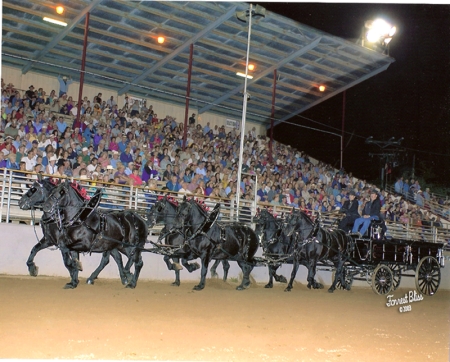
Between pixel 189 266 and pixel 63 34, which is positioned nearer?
pixel 189 266

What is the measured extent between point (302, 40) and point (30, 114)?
10.1 meters

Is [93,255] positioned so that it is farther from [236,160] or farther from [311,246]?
[236,160]

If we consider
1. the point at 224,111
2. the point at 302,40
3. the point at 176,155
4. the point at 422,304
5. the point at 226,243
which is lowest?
the point at 422,304

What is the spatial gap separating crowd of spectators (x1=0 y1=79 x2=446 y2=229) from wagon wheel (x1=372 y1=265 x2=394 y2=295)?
4597 mm

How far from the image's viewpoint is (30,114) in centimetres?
1792

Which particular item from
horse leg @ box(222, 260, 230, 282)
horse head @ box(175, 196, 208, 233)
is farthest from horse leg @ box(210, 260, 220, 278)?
horse head @ box(175, 196, 208, 233)

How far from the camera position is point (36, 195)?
10.8m

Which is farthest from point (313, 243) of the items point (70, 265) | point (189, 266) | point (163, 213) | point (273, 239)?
point (70, 265)

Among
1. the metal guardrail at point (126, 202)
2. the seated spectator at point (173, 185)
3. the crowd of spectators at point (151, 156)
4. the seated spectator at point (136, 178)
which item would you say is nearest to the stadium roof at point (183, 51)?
the crowd of spectators at point (151, 156)

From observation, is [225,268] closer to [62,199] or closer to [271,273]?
[271,273]

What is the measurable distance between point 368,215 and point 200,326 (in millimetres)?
8562

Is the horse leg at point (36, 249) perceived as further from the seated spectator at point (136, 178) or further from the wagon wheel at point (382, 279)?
the wagon wheel at point (382, 279)

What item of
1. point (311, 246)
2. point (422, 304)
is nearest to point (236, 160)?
point (311, 246)

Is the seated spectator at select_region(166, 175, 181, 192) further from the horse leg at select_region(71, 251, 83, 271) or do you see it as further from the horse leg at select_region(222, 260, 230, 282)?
the horse leg at select_region(71, 251, 83, 271)
